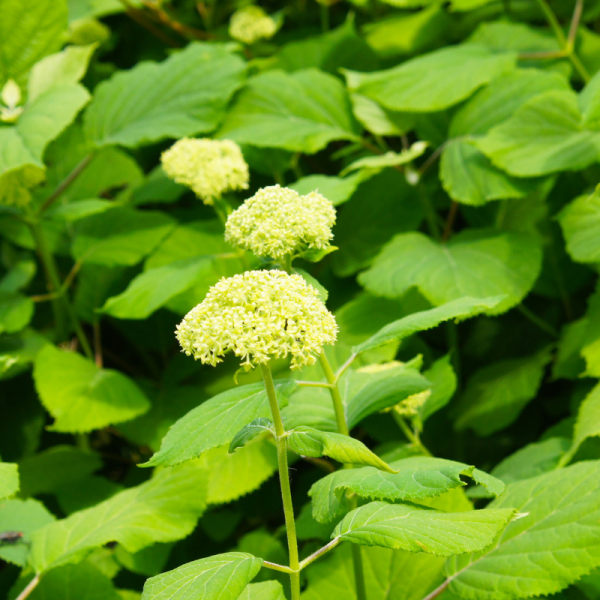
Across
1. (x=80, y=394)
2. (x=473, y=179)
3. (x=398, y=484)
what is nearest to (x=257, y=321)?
(x=398, y=484)

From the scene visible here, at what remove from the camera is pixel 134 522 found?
118cm

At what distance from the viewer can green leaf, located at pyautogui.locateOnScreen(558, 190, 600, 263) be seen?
1430mm

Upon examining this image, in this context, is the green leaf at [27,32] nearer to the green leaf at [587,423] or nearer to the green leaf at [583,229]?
the green leaf at [583,229]

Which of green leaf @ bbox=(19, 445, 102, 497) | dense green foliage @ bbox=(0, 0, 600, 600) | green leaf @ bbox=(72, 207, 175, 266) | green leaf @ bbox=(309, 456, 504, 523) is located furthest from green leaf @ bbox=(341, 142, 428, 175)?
green leaf @ bbox=(19, 445, 102, 497)

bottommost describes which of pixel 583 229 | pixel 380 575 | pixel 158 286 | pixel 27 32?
pixel 380 575

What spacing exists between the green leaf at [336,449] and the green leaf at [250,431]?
7cm

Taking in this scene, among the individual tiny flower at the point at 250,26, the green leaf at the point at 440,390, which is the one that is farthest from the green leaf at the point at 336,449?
the individual tiny flower at the point at 250,26

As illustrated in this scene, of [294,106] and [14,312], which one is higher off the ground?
[294,106]

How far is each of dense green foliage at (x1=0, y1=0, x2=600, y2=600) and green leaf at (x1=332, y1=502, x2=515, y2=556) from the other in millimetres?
48

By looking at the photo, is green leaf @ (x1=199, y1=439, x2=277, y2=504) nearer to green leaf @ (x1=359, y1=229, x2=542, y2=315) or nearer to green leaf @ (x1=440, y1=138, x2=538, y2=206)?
green leaf @ (x1=359, y1=229, x2=542, y2=315)

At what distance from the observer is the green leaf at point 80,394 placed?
1.50 m

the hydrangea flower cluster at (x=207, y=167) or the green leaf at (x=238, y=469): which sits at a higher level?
the hydrangea flower cluster at (x=207, y=167)

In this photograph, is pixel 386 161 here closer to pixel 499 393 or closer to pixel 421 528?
pixel 499 393

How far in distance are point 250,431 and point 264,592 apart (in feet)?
0.81
